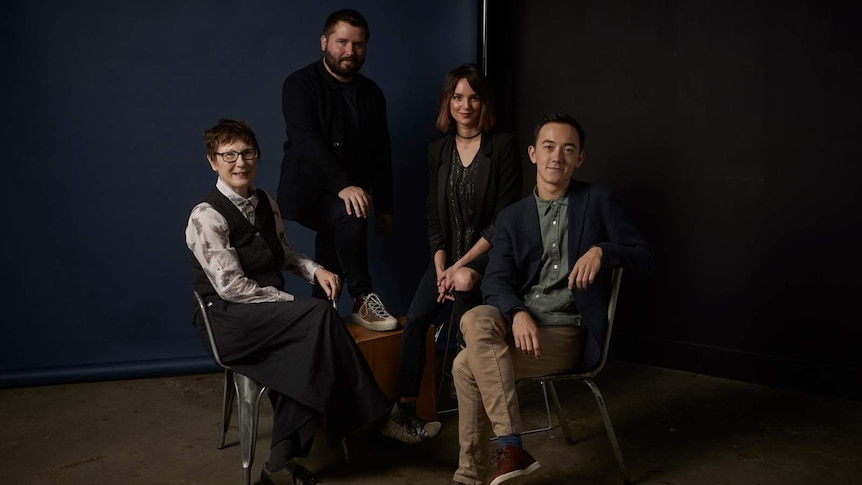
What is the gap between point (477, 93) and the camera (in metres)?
3.69

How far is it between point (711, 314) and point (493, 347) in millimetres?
1907

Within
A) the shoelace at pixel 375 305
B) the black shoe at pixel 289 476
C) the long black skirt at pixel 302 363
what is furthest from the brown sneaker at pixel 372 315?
the black shoe at pixel 289 476

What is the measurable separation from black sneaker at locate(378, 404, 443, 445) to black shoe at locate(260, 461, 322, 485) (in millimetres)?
409

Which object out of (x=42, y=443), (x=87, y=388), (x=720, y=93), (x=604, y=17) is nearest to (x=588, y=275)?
(x=720, y=93)

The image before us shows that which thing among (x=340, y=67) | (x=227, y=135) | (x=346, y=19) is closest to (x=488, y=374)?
(x=227, y=135)

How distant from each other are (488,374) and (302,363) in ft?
2.22

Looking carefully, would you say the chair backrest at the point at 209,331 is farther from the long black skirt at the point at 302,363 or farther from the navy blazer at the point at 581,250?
the navy blazer at the point at 581,250

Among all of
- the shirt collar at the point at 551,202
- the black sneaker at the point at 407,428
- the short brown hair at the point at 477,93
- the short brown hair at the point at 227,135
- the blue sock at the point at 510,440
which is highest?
the short brown hair at the point at 477,93

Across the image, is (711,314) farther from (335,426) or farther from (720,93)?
(335,426)

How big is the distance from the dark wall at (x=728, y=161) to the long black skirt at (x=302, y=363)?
6.73ft

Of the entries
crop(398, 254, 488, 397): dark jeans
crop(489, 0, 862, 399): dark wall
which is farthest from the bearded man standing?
crop(489, 0, 862, 399): dark wall

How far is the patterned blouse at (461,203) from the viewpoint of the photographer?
3738 millimetres

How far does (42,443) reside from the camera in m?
3.65

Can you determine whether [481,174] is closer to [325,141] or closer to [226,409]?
[325,141]
